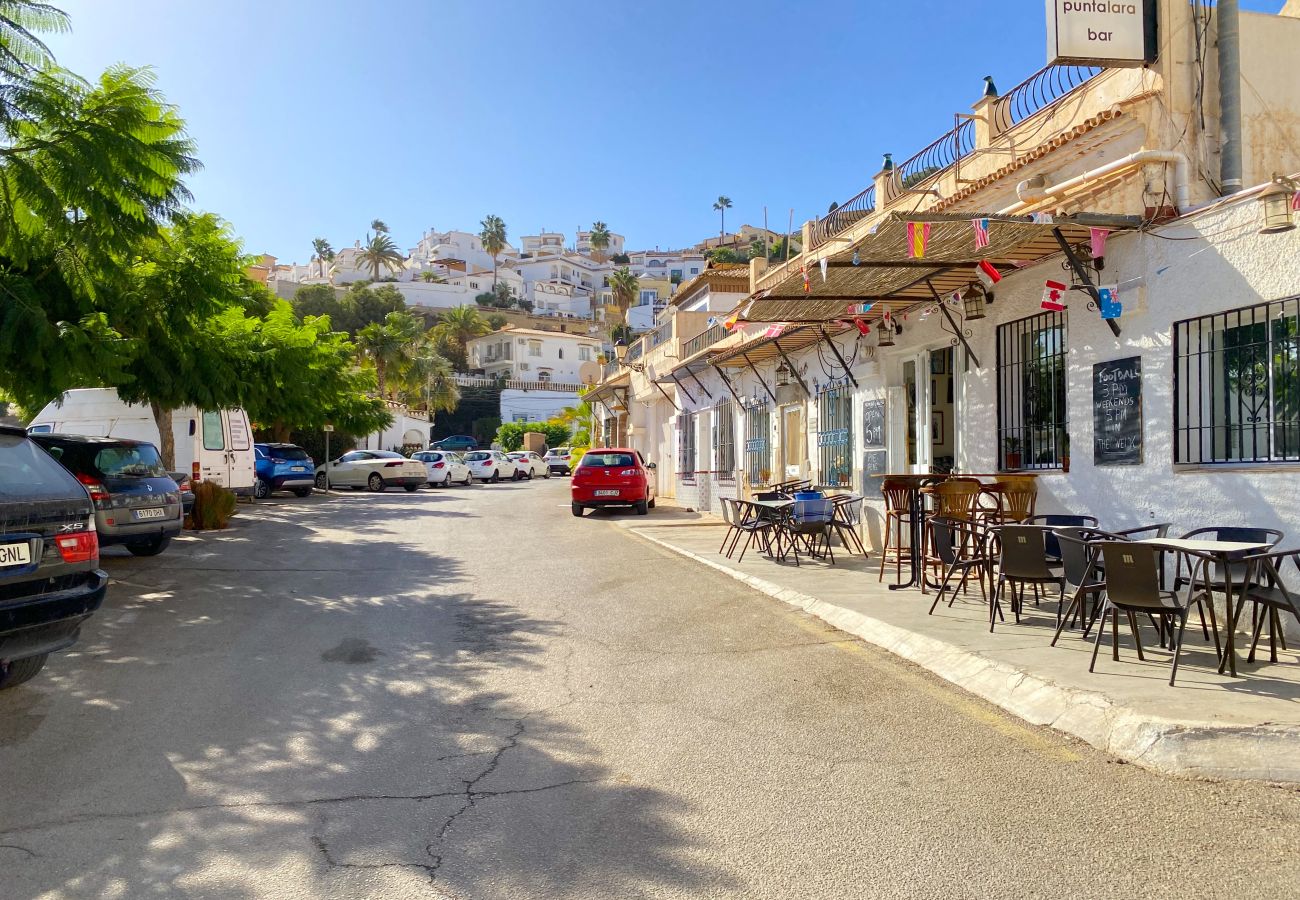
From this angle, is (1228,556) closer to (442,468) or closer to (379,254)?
(442,468)

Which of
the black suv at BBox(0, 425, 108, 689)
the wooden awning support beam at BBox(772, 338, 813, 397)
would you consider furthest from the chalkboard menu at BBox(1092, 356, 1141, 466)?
the black suv at BBox(0, 425, 108, 689)

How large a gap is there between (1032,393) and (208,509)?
1373cm

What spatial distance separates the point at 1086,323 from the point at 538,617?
584 cm

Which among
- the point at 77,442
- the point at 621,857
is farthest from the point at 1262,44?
the point at 77,442

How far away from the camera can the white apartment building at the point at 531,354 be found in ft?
246

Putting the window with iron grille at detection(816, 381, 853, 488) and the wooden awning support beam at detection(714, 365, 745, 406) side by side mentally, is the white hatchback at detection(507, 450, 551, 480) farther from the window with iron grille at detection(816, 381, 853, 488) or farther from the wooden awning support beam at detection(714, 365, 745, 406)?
the window with iron grille at detection(816, 381, 853, 488)

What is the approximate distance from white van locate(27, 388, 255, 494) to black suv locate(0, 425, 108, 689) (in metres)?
11.1

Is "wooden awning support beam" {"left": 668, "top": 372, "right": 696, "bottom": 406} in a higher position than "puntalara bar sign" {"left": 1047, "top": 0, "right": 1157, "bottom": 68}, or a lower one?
lower

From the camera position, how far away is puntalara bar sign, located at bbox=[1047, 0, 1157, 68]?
821 centimetres

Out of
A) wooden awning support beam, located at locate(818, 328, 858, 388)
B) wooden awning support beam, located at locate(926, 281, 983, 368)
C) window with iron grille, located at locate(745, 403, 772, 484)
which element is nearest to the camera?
wooden awning support beam, located at locate(926, 281, 983, 368)

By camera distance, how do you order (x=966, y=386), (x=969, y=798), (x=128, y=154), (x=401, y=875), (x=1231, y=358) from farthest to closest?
(x=966, y=386) → (x=128, y=154) → (x=1231, y=358) → (x=969, y=798) → (x=401, y=875)

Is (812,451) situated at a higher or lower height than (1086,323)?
lower

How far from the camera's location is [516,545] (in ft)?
49.6

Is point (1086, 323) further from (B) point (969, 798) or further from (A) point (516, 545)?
(A) point (516, 545)
